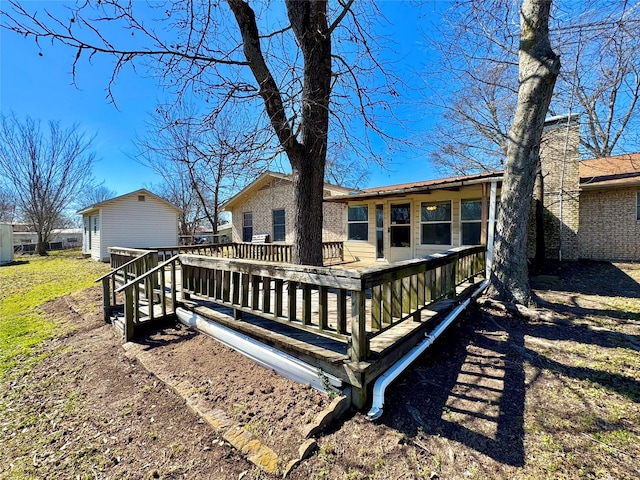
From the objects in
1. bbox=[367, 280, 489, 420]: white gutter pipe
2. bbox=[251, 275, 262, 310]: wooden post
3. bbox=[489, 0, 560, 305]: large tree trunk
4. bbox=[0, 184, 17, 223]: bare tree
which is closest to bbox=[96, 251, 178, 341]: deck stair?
bbox=[251, 275, 262, 310]: wooden post

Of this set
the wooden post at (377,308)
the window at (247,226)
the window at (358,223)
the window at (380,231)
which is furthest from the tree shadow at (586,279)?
the window at (247,226)

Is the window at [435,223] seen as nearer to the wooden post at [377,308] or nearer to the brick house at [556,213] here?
the brick house at [556,213]

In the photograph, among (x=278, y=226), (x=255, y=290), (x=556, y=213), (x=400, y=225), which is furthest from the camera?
(x=278, y=226)

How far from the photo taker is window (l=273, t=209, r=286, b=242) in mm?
14009

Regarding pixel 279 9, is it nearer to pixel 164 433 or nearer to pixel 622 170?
pixel 164 433

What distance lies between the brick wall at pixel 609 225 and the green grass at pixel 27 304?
14.7m

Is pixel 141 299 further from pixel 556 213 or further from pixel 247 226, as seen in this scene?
pixel 556 213

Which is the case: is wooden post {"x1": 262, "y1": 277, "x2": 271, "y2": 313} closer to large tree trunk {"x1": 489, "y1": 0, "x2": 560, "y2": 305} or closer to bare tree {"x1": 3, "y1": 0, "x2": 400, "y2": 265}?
bare tree {"x1": 3, "y1": 0, "x2": 400, "y2": 265}

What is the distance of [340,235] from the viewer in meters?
12.1

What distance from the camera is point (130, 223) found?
16094 millimetres

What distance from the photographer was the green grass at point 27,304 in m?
4.56

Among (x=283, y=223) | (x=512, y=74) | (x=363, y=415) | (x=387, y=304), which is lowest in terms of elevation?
(x=363, y=415)

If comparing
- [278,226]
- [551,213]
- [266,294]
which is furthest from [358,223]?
[266,294]

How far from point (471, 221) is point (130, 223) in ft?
54.7
